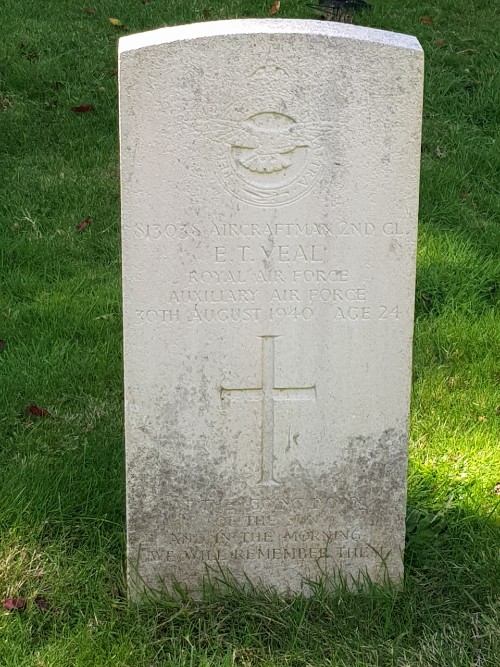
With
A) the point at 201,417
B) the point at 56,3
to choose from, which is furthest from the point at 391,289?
the point at 56,3

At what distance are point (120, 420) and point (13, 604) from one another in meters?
1.18

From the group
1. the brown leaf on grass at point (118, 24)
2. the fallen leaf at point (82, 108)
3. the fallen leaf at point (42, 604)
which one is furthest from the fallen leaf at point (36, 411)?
the brown leaf on grass at point (118, 24)

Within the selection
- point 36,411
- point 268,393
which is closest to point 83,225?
point 36,411

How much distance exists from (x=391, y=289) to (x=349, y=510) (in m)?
0.73

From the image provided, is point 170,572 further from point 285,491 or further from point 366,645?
point 366,645

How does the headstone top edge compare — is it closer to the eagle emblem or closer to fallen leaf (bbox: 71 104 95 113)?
the eagle emblem

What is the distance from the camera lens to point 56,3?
29.3 ft

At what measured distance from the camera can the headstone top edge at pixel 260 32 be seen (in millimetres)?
2678

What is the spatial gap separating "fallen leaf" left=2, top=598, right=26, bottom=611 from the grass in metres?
0.03

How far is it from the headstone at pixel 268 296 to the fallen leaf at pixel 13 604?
351 mm

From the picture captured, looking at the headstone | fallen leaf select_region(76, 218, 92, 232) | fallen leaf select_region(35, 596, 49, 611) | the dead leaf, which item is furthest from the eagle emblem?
the dead leaf

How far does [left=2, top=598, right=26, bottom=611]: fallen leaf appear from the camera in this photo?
3.01 meters

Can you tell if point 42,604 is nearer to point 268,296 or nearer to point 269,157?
point 268,296

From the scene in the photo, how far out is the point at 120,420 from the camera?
4.10 metres
